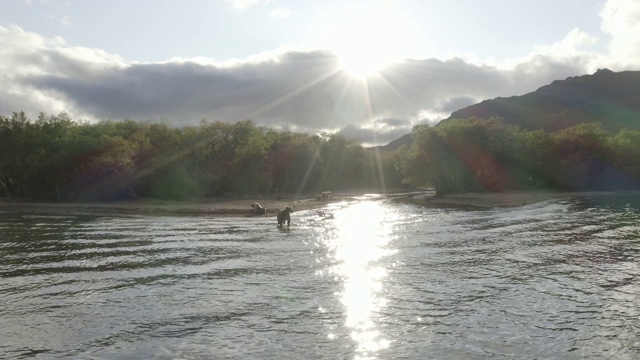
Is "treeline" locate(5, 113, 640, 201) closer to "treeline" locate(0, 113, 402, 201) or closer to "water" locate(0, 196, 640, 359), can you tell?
"treeline" locate(0, 113, 402, 201)

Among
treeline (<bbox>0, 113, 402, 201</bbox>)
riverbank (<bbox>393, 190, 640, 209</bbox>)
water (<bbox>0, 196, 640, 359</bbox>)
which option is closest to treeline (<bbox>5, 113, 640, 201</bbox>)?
treeline (<bbox>0, 113, 402, 201</bbox>)

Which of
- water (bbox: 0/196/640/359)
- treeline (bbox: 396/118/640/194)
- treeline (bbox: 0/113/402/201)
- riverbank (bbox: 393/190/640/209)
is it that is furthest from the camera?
treeline (bbox: 396/118/640/194)

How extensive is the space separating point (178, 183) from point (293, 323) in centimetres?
7265

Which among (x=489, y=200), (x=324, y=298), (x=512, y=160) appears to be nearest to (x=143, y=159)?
(x=489, y=200)

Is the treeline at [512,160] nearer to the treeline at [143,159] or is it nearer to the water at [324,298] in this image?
the treeline at [143,159]

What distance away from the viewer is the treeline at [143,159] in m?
78.0

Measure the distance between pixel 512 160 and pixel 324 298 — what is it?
305 feet

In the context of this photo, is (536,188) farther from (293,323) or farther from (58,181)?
(293,323)

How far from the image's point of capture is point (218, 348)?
1050 cm

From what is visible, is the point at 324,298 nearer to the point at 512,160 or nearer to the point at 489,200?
the point at 489,200

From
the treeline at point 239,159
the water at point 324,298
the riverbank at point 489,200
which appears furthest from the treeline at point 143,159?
the water at point 324,298

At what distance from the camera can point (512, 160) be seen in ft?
322

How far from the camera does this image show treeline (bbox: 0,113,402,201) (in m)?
78.0

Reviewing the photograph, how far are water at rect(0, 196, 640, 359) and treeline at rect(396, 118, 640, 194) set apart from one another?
6633 centimetres
